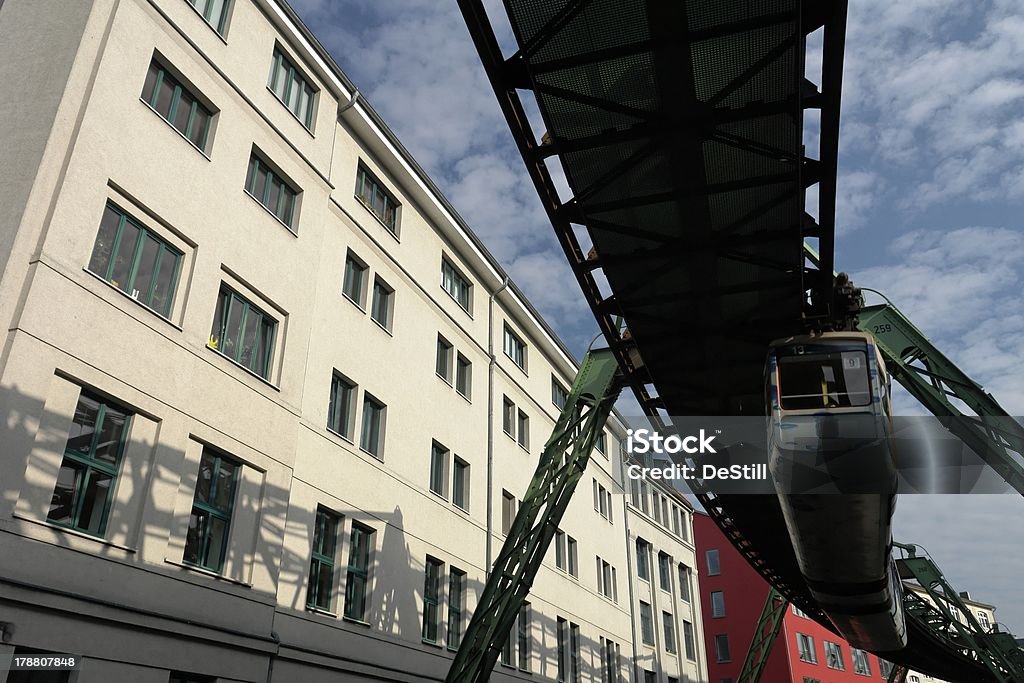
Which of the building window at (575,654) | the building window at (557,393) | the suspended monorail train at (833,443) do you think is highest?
the building window at (557,393)

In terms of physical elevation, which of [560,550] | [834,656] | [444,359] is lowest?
[834,656]

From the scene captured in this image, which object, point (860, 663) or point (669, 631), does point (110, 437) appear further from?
point (860, 663)

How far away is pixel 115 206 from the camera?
42.4ft

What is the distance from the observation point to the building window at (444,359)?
24.0 meters

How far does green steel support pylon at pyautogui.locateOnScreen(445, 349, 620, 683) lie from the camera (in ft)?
48.9

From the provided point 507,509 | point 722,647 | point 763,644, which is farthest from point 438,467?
point 722,647

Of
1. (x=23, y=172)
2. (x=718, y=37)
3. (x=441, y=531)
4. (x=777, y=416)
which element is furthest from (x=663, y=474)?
(x=23, y=172)

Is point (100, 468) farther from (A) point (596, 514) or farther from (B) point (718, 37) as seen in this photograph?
(A) point (596, 514)

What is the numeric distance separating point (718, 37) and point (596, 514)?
1107 inches

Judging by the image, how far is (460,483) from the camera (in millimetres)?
23781

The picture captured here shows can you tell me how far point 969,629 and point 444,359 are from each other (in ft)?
85.2

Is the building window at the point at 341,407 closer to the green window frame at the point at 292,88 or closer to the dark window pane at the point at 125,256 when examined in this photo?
the dark window pane at the point at 125,256

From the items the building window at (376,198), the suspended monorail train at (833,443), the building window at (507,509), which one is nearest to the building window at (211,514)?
the building window at (376,198)

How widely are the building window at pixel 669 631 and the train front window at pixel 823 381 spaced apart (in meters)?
30.7
